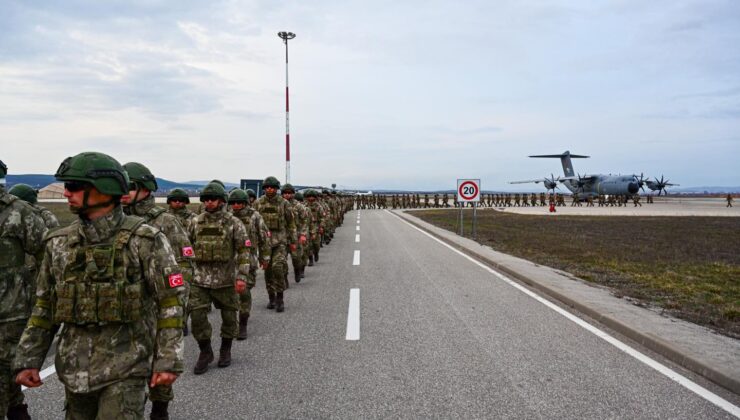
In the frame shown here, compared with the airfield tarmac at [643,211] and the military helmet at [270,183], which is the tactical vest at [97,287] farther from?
the airfield tarmac at [643,211]

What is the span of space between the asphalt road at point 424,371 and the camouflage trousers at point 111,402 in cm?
144

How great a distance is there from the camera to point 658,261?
45.1 ft

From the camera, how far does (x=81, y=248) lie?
2795 millimetres

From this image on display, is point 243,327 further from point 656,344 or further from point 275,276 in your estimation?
point 656,344

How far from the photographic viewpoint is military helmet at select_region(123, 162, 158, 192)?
5.06 meters

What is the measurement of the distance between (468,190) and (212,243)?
17032 millimetres

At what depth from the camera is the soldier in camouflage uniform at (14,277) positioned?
3.72 meters

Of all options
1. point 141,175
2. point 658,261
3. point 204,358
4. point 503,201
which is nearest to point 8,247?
point 141,175

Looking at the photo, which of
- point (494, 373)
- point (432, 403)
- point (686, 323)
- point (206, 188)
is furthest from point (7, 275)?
point (686, 323)

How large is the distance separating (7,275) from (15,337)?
515mm

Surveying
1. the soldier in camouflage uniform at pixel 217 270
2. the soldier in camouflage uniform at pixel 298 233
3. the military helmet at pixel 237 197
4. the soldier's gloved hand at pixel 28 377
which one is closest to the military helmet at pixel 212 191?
the soldier in camouflage uniform at pixel 217 270

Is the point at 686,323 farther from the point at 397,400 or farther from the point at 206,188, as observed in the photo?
the point at 206,188

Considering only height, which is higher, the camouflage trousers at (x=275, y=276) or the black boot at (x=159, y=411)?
the camouflage trousers at (x=275, y=276)

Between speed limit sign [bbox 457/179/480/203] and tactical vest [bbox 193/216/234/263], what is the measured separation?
16.5 meters
